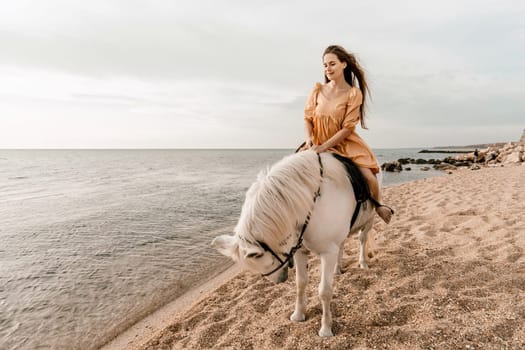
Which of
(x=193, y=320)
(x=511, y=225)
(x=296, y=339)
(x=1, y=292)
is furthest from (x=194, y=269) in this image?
(x=511, y=225)

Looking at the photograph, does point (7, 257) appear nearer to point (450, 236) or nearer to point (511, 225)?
point (450, 236)

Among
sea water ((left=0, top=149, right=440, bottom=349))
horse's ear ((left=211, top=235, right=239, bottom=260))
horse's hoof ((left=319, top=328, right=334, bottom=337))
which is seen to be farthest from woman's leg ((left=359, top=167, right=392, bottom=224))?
horse's ear ((left=211, top=235, right=239, bottom=260))

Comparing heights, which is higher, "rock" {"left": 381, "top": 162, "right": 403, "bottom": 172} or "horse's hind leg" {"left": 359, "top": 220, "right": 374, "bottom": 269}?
"horse's hind leg" {"left": 359, "top": 220, "right": 374, "bottom": 269}

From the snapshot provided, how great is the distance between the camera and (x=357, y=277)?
3941 mm

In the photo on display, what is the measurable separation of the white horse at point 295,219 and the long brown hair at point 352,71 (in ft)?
3.15

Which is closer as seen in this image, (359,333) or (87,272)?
(359,333)

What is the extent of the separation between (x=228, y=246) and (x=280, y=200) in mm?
537

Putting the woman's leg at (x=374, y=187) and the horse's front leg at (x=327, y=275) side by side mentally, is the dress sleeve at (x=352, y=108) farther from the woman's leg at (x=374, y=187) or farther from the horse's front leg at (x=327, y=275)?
the horse's front leg at (x=327, y=275)

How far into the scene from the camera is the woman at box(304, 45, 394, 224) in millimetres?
3062

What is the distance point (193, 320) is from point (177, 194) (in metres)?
12.6

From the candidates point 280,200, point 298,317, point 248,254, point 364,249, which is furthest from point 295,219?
point 364,249

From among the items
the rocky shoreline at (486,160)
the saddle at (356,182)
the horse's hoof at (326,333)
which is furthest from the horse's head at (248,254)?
the rocky shoreline at (486,160)

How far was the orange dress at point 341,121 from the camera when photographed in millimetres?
3053

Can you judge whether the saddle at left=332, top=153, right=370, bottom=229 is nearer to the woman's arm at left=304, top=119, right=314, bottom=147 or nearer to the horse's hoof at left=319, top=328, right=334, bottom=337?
the woman's arm at left=304, top=119, right=314, bottom=147
